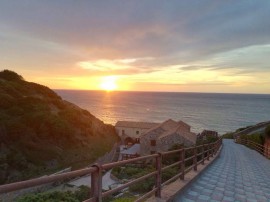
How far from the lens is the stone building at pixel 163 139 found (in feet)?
134

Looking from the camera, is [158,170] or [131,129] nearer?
[158,170]

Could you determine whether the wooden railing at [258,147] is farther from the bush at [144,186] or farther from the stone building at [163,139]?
the bush at [144,186]

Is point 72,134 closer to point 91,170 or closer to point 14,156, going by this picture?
point 14,156

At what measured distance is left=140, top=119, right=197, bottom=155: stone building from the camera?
40.9 m

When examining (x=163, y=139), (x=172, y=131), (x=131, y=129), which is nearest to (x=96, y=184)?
(x=163, y=139)

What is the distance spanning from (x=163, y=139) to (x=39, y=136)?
1686 centimetres

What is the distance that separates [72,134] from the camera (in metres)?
42.9

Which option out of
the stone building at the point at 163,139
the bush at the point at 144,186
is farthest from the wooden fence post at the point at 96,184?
the stone building at the point at 163,139

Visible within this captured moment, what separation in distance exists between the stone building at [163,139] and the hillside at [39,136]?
6.28m

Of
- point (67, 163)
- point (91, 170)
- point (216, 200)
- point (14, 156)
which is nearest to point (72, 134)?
point (67, 163)

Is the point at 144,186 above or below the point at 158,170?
below

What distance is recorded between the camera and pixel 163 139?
41875mm

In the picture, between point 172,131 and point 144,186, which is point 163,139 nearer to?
point 172,131

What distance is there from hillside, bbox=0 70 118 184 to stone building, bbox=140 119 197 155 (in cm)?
628
